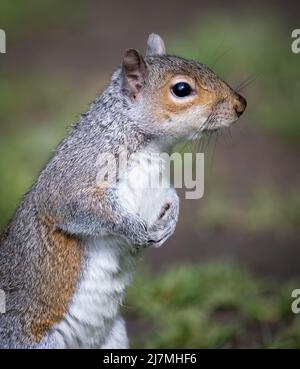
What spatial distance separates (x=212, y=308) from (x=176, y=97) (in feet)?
6.72

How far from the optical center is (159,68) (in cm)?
Result: 536

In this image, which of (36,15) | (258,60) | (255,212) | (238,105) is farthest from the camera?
(36,15)

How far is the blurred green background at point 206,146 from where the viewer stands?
675 cm

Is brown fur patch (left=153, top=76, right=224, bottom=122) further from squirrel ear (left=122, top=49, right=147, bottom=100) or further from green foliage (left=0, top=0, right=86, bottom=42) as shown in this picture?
green foliage (left=0, top=0, right=86, bottom=42)

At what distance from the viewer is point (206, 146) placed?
6.06 m

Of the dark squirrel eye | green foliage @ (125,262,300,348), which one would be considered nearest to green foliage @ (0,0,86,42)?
green foliage @ (125,262,300,348)

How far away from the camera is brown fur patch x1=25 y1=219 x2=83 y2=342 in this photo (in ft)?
17.4

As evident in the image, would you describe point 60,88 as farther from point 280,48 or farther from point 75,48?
point 280,48

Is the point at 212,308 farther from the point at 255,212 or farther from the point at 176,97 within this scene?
the point at 176,97

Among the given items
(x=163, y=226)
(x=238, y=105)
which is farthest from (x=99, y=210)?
(x=238, y=105)

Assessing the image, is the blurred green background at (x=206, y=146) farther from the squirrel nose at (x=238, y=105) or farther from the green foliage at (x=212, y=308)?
the squirrel nose at (x=238, y=105)

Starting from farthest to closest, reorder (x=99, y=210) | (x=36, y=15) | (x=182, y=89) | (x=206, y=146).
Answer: (x=36, y=15) < (x=206, y=146) < (x=182, y=89) < (x=99, y=210)

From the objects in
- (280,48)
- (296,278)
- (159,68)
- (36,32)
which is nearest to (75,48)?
(36,32)

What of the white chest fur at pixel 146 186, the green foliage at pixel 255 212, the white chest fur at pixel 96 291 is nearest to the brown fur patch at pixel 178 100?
the white chest fur at pixel 146 186
